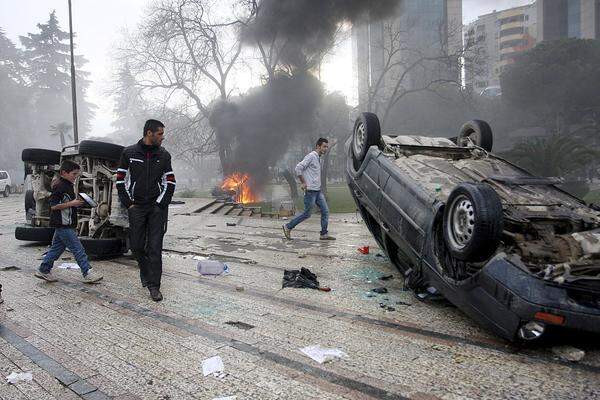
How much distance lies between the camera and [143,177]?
4.49 meters

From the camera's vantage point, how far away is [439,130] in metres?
37.8

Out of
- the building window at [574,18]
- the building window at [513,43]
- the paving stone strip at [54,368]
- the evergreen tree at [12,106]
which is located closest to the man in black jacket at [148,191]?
the paving stone strip at [54,368]

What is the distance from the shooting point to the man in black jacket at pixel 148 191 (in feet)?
14.7

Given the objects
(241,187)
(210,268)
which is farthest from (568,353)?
(241,187)

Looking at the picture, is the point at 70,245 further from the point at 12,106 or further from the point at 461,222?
the point at 12,106

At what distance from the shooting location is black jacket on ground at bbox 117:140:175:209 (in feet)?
14.7

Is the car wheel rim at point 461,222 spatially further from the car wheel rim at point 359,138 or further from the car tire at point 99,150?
the car tire at point 99,150

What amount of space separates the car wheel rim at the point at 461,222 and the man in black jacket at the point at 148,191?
2698 millimetres

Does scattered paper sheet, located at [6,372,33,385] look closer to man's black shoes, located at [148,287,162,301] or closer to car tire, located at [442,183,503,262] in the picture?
man's black shoes, located at [148,287,162,301]

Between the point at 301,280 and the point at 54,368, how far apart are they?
2602 mm

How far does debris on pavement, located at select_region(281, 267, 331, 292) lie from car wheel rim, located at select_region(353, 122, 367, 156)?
65.0 inches

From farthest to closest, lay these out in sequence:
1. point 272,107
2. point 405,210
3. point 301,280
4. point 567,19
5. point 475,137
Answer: point 567,19 < point 272,107 < point 475,137 < point 301,280 < point 405,210

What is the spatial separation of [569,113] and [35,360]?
3670cm

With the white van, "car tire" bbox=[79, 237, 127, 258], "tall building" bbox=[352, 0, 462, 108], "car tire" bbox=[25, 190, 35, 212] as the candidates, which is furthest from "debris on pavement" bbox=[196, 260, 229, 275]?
the white van
